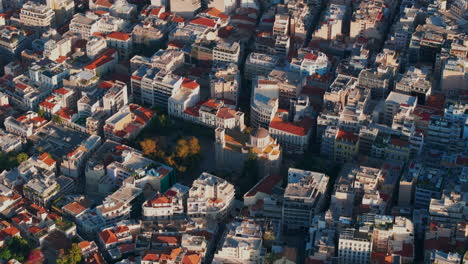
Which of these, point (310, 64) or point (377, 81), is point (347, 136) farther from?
point (310, 64)

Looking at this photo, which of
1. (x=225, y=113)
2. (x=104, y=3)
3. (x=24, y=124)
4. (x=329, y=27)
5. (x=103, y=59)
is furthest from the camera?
(x=104, y=3)

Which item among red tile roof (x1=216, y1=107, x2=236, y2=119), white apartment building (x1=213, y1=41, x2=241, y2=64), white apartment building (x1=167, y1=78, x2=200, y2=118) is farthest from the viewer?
white apartment building (x1=213, y1=41, x2=241, y2=64)

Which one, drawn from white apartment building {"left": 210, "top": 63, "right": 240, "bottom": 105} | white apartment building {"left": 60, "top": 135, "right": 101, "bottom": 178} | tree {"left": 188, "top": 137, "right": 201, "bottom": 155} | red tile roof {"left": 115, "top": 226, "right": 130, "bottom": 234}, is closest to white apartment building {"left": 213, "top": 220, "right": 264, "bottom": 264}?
red tile roof {"left": 115, "top": 226, "right": 130, "bottom": 234}

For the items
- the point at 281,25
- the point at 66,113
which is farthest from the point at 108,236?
the point at 281,25

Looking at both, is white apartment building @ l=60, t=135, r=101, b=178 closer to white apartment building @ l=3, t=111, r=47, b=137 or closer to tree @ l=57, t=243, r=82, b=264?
white apartment building @ l=3, t=111, r=47, b=137

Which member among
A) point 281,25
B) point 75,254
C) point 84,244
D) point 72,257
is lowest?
point 72,257

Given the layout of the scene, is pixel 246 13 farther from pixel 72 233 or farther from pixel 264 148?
pixel 72 233
